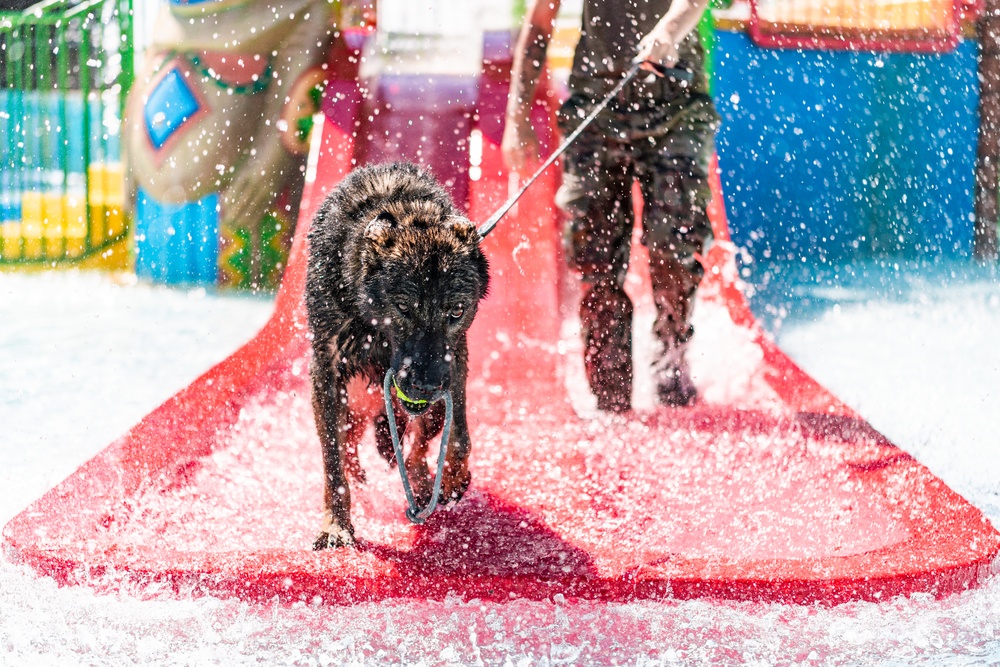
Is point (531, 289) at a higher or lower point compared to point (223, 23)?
lower

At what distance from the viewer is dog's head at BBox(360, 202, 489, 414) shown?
232 cm

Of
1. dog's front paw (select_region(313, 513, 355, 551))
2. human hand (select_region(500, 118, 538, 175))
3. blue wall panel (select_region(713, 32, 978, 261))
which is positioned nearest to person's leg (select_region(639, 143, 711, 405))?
human hand (select_region(500, 118, 538, 175))

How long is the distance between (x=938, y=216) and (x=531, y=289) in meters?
5.39

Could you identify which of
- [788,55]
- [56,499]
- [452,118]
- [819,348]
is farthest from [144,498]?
[788,55]

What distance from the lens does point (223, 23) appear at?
698 cm

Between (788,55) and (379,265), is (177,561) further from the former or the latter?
(788,55)

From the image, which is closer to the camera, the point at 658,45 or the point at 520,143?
the point at 658,45

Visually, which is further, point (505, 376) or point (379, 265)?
point (505, 376)

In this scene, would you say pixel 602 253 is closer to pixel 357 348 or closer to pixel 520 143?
pixel 520 143

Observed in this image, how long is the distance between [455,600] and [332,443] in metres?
0.56

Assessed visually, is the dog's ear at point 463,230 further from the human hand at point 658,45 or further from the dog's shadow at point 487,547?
the human hand at point 658,45

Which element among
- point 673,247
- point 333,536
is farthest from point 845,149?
point 333,536

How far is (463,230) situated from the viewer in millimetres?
2461

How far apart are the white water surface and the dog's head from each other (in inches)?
20.3
